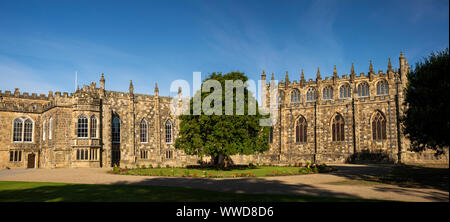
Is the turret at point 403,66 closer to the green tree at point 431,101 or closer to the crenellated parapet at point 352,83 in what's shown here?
the crenellated parapet at point 352,83

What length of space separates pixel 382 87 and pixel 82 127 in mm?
49814

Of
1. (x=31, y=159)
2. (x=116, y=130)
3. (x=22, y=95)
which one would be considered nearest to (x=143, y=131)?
(x=116, y=130)

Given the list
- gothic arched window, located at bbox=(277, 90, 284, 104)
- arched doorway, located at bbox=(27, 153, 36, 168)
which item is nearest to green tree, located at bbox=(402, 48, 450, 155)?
gothic arched window, located at bbox=(277, 90, 284, 104)

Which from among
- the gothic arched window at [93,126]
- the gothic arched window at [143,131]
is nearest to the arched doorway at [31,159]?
the gothic arched window at [93,126]

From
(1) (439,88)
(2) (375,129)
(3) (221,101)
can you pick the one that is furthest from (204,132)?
(2) (375,129)

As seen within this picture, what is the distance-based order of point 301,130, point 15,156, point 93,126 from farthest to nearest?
1. point 301,130
2. point 15,156
3. point 93,126

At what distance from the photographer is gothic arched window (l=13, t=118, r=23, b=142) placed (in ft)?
151

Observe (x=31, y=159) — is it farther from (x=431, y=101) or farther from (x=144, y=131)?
(x=431, y=101)

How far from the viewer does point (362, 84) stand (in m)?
60.4

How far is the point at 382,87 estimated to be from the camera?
58531 mm

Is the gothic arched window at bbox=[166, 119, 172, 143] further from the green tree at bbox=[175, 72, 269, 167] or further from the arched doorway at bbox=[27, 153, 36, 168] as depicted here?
the arched doorway at bbox=[27, 153, 36, 168]

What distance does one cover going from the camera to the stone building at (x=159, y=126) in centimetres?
4412
